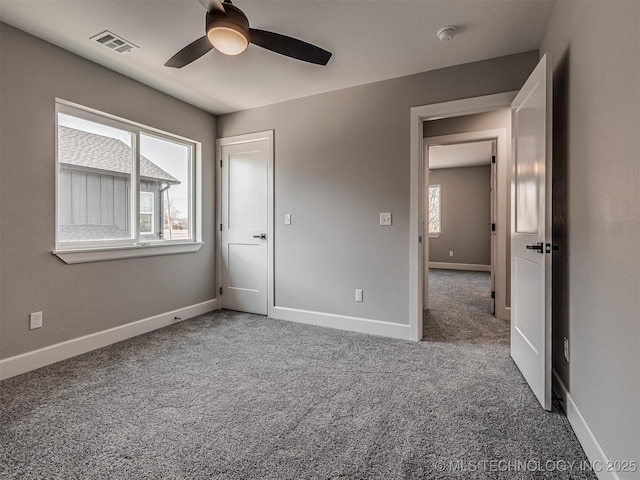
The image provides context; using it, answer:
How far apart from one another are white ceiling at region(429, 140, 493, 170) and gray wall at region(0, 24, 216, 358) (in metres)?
4.84

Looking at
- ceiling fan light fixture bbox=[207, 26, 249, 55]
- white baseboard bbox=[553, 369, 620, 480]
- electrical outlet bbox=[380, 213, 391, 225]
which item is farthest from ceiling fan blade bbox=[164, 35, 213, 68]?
white baseboard bbox=[553, 369, 620, 480]

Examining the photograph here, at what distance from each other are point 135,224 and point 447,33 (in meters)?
3.22

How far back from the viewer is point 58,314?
2.59m

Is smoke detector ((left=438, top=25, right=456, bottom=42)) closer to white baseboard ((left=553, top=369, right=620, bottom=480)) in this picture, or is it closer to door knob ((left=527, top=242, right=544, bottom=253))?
door knob ((left=527, top=242, right=544, bottom=253))

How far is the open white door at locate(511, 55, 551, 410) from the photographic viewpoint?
1860 mm

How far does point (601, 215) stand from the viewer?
1.42 meters

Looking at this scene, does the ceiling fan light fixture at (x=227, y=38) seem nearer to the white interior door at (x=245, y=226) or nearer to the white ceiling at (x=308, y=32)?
the white ceiling at (x=308, y=32)

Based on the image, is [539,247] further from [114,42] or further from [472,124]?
[114,42]

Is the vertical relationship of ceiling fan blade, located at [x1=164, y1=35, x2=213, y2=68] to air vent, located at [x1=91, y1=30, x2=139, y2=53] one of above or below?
below

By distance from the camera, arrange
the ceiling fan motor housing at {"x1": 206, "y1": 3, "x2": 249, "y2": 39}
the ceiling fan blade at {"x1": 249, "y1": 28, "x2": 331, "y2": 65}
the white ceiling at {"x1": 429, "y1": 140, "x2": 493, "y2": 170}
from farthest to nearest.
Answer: the white ceiling at {"x1": 429, "y1": 140, "x2": 493, "y2": 170}, the ceiling fan blade at {"x1": 249, "y1": 28, "x2": 331, "y2": 65}, the ceiling fan motor housing at {"x1": 206, "y1": 3, "x2": 249, "y2": 39}

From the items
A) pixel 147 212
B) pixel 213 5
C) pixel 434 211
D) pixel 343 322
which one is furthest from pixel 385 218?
pixel 434 211

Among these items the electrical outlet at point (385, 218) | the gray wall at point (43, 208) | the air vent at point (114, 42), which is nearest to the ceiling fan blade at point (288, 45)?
the air vent at point (114, 42)

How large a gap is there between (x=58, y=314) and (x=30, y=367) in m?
0.40

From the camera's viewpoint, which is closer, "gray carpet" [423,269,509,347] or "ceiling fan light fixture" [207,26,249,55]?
"ceiling fan light fixture" [207,26,249,55]
